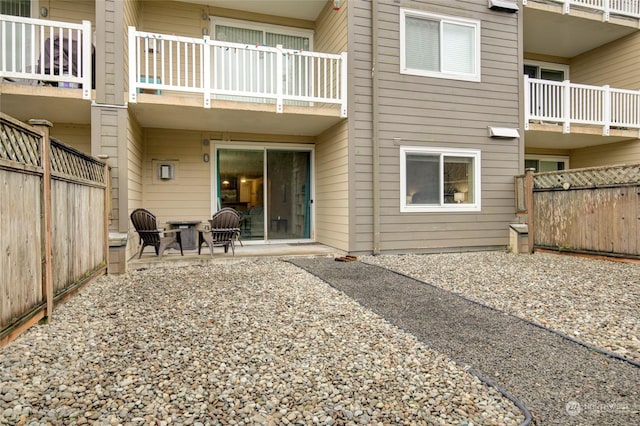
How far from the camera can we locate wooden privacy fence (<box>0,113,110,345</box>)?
252cm

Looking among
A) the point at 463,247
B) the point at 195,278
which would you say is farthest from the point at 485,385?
the point at 463,247

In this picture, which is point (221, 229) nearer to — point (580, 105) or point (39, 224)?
point (39, 224)

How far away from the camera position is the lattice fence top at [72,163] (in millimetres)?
3472

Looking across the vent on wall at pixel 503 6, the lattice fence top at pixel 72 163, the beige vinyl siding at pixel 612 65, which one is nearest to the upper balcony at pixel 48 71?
the lattice fence top at pixel 72 163

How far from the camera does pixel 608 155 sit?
951 centimetres

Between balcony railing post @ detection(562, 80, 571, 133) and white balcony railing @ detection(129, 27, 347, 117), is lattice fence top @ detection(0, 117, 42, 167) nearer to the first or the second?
white balcony railing @ detection(129, 27, 347, 117)

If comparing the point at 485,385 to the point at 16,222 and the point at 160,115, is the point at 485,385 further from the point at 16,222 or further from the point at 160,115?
the point at 160,115

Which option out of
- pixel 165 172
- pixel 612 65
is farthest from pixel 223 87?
pixel 612 65

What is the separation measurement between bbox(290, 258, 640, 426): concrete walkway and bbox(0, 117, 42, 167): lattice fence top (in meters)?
3.21

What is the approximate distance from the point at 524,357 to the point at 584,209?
17.4 feet

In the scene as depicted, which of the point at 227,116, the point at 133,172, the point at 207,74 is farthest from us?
the point at 227,116

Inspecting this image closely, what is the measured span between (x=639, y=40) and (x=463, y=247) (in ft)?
23.8

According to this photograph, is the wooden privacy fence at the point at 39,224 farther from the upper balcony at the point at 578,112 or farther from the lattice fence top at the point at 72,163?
the upper balcony at the point at 578,112

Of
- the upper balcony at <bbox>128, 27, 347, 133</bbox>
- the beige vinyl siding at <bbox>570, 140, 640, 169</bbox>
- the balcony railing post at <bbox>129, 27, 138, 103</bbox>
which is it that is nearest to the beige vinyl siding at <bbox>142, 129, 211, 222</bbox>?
the upper balcony at <bbox>128, 27, 347, 133</bbox>
